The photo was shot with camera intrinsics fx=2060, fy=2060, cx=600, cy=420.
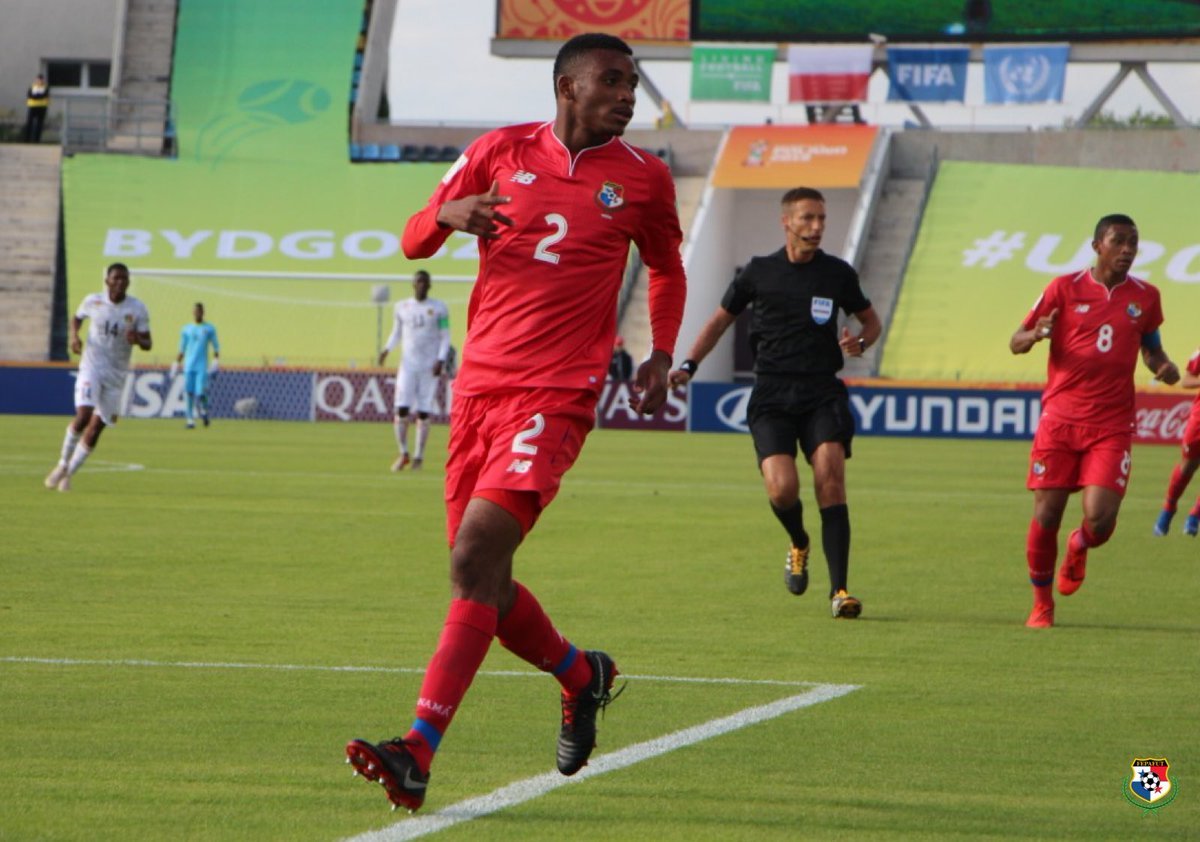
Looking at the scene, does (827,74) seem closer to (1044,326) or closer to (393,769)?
(1044,326)

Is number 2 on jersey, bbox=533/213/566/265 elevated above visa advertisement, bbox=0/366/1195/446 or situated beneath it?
elevated above

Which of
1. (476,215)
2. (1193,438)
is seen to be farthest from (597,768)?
(1193,438)

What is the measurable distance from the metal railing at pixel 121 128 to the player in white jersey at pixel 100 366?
115 ft

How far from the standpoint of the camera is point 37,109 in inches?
2104

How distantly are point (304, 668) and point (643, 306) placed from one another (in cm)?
4245

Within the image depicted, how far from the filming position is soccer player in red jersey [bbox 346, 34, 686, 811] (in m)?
6.41

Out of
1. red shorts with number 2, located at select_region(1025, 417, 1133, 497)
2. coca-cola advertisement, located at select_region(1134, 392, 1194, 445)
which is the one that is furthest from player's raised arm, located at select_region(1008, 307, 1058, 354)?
coca-cola advertisement, located at select_region(1134, 392, 1194, 445)

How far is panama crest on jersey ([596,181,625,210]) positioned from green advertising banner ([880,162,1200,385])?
38576mm

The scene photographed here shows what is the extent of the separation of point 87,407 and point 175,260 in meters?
31.5

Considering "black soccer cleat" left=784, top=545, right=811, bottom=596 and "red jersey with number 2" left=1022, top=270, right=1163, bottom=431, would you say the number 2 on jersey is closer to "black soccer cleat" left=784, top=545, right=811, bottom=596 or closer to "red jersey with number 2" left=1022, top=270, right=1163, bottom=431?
"red jersey with number 2" left=1022, top=270, right=1163, bottom=431

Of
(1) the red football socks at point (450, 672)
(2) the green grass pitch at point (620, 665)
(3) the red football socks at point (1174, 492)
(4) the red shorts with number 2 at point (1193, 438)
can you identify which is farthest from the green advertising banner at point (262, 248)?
(1) the red football socks at point (450, 672)

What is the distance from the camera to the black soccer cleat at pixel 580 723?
6547 mm

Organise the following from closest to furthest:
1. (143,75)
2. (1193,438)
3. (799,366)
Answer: (799,366), (1193,438), (143,75)

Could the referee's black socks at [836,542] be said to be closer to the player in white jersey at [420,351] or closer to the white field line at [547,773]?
the white field line at [547,773]
